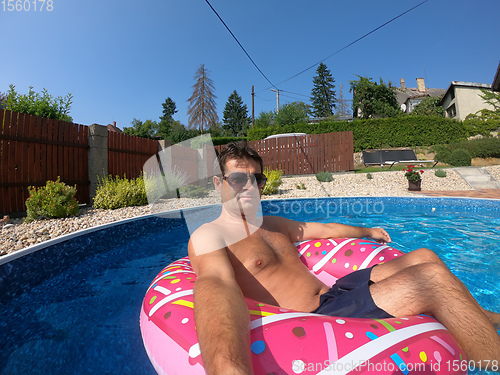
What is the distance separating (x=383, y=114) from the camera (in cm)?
2289

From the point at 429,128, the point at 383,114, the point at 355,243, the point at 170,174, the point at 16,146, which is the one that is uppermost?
the point at 383,114

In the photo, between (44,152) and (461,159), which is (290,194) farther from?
(461,159)

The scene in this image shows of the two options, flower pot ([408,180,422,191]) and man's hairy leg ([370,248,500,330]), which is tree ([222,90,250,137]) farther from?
man's hairy leg ([370,248,500,330])

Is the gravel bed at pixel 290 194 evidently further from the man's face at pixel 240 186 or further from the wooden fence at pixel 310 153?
the man's face at pixel 240 186

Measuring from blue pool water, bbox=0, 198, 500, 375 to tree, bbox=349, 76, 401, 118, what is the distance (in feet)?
62.9

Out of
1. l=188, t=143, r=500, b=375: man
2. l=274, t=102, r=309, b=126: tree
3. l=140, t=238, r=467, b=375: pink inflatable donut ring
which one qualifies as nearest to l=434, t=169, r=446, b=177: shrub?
l=188, t=143, r=500, b=375: man

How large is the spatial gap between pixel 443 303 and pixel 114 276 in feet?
10.3

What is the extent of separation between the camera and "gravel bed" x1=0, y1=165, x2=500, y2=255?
12.7 feet

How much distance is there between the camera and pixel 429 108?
25328mm

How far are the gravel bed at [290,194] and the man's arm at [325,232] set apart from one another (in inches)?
135

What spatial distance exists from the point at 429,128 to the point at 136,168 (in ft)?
59.3

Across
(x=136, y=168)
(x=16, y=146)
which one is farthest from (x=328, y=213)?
(x=16, y=146)

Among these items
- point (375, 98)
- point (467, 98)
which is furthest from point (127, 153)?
point (467, 98)

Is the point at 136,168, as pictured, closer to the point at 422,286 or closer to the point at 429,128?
the point at 422,286
